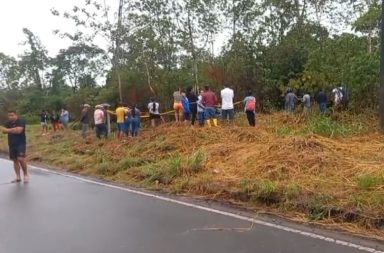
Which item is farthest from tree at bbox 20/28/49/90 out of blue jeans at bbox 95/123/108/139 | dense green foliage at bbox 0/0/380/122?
blue jeans at bbox 95/123/108/139

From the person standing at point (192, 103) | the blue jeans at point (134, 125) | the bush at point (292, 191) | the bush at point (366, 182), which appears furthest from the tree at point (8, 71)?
the bush at point (366, 182)

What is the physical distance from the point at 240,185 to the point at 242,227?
206 centimetres

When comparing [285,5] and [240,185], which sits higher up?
[285,5]

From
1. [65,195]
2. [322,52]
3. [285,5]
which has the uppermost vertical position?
[285,5]

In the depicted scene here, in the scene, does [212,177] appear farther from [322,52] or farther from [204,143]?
[322,52]

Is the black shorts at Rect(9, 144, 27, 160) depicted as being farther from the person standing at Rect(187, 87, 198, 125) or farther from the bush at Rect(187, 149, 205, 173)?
the person standing at Rect(187, 87, 198, 125)

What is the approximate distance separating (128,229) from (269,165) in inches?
148

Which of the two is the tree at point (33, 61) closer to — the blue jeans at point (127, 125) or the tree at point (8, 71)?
the tree at point (8, 71)

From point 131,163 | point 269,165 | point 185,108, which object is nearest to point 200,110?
point 185,108

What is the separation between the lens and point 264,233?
6496mm

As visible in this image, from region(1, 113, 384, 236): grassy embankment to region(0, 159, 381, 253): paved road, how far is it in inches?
32.7

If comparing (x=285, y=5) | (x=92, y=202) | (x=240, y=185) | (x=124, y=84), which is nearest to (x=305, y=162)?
(x=240, y=185)

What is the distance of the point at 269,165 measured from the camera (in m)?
9.80

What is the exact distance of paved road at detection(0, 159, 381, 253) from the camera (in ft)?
19.7
